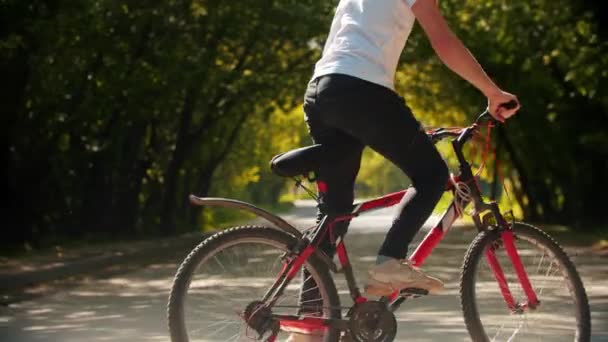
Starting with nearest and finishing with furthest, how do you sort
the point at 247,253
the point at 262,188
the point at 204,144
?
the point at 247,253
the point at 204,144
the point at 262,188

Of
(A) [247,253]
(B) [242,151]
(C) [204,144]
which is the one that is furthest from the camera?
(B) [242,151]

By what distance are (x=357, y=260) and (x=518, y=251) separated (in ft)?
41.3

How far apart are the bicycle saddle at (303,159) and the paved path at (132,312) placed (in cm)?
64

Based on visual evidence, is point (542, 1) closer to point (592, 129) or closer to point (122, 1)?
point (592, 129)

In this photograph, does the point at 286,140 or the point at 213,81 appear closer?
the point at 213,81

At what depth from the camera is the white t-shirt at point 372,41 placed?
17.9 feet

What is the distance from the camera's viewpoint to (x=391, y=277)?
552 cm

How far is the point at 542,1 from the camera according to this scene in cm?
2328

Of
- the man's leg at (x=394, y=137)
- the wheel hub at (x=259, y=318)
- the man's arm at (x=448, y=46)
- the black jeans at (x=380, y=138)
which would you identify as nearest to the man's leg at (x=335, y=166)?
the black jeans at (x=380, y=138)

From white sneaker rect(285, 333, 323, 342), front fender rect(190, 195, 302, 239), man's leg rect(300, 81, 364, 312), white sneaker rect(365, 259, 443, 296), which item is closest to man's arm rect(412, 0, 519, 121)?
man's leg rect(300, 81, 364, 312)

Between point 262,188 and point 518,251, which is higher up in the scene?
point 518,251

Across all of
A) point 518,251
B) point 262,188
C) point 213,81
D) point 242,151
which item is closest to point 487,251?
point 518,251

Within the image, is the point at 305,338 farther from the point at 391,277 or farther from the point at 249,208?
the point at 249,208

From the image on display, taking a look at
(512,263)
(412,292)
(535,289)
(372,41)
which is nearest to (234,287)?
(412,292)
